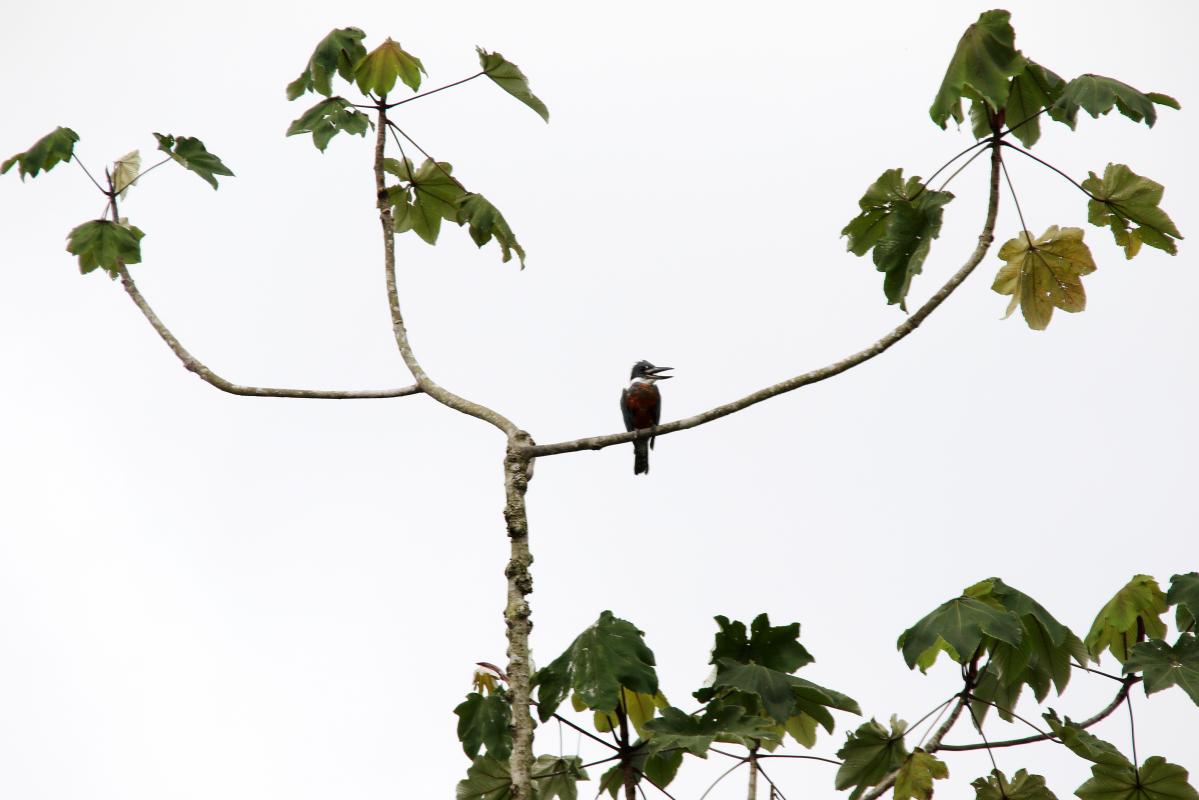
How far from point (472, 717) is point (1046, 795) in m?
2.44

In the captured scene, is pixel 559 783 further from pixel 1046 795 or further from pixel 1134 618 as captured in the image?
pixel 1134 618

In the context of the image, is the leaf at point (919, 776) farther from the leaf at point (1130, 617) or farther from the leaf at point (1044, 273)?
the leaf at point (1044, 273)

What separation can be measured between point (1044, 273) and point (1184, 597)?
5.34 feet

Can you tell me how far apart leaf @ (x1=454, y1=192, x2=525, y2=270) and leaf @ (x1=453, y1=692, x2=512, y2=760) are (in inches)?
86.5

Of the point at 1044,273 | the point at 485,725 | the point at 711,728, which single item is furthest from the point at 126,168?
the point at 1044,273

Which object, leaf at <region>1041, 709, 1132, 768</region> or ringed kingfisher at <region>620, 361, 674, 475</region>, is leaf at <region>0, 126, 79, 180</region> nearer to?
ringed kingfisher at <region>620, 361, 674, 475</region>

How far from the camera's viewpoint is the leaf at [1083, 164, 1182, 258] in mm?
5930

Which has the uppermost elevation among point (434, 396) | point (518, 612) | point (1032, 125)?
point (1032, 125)

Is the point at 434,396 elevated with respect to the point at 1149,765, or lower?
elevated

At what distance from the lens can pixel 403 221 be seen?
7016 mm

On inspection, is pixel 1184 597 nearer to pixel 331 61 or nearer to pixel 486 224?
pixel 486 224

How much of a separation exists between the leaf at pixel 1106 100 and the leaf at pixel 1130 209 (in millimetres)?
459

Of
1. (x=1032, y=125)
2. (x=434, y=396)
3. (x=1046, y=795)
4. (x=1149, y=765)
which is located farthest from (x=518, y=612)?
(x=1032, y=125)

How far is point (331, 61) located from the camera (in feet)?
20.5
